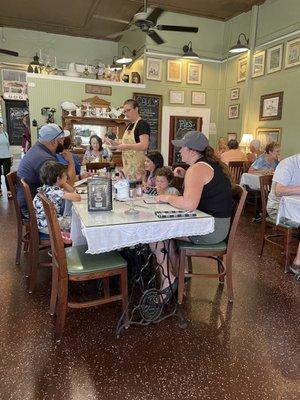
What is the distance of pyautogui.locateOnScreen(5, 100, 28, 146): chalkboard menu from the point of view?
8492 millimetres

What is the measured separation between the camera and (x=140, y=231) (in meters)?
1.84

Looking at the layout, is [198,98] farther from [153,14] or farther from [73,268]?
[73,268]

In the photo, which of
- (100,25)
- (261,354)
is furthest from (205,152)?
(100,25)

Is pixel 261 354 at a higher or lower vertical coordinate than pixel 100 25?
lower

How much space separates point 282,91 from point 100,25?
496cm

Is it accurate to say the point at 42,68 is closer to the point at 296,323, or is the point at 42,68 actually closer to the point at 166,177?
the point at 166,177

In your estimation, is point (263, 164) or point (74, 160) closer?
point (74, 160)

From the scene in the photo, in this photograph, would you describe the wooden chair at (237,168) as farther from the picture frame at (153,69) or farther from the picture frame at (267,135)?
the picture frame at (153,69)

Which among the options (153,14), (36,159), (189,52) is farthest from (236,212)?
(189,52)

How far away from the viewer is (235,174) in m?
5.53

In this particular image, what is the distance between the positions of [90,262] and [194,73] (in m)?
6.85

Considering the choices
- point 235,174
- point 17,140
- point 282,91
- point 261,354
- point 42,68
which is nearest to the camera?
point 261,354

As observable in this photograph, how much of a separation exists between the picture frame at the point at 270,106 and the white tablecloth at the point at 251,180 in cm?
184

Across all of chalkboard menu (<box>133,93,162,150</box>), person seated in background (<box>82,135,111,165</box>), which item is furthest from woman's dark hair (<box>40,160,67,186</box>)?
chalkboard menu (<box>133,93,162,150</box>)
